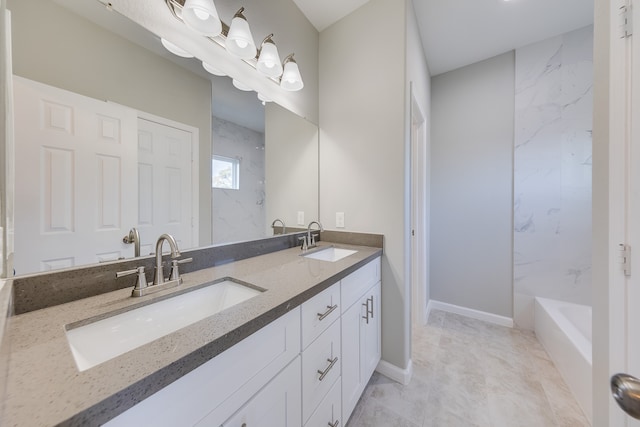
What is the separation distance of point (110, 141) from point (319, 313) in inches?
42.9

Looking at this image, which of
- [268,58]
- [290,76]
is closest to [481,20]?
[290,76]

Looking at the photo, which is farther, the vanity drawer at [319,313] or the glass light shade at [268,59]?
the glass light shade at [268,59]

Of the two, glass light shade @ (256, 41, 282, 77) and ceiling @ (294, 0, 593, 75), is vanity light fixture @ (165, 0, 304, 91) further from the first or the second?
ceiling @ (294, 0, 593, 75)

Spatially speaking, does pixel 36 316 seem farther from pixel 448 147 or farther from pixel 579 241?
pixel 579 241

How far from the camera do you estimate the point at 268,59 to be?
1.46 meters

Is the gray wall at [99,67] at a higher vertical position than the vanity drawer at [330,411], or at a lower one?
higher

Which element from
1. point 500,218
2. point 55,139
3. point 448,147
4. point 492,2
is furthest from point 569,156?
point 55,139

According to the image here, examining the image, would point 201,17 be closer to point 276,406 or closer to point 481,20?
point 276,406

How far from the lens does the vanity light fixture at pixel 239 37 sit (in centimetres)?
122

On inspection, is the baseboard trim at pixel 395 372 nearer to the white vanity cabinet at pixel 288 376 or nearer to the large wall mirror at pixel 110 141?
the white vanity cabinet at pixel 288 376

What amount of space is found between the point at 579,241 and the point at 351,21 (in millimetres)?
2733

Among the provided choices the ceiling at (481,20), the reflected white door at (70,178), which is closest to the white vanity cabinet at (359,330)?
the reflected white door at (70,178)

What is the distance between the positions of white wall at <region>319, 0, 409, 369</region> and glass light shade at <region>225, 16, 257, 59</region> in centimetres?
81

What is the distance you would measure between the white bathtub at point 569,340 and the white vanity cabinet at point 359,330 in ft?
3.89
